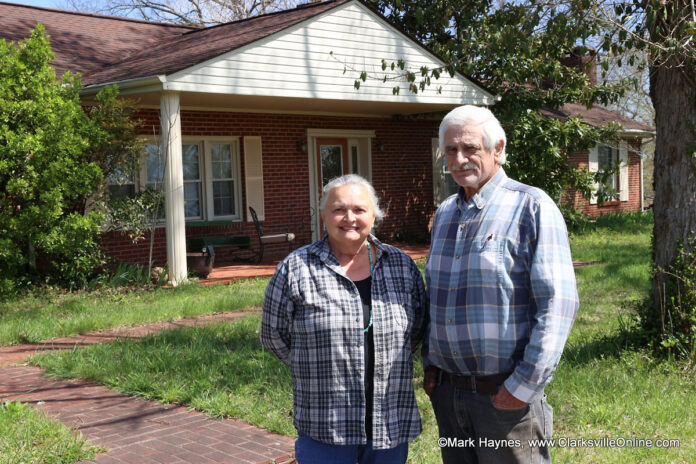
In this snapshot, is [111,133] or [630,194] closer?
[111,133]

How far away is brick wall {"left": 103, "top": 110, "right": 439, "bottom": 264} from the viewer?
1312 cm

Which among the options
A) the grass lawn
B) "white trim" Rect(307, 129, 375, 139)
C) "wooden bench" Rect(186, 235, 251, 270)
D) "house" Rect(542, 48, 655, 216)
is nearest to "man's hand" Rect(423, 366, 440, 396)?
the grass lawn

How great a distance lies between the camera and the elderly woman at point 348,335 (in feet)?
9.08

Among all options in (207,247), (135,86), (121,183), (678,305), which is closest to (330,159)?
(207,247)

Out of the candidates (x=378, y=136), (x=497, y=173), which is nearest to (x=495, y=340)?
(x=497, y=173)

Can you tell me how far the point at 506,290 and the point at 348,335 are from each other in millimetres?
612

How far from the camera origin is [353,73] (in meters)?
12.5

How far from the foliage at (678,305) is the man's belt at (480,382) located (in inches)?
147

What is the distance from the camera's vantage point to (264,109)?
46.2ft

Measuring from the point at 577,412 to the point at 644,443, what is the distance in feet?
1.86

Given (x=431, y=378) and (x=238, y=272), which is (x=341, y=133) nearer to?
(x=238, y=272)

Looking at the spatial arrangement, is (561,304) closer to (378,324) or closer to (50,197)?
(378,324)

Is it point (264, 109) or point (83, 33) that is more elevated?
point (83, 33)

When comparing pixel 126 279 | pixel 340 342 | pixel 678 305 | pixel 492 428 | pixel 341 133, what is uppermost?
pixel 341 133
